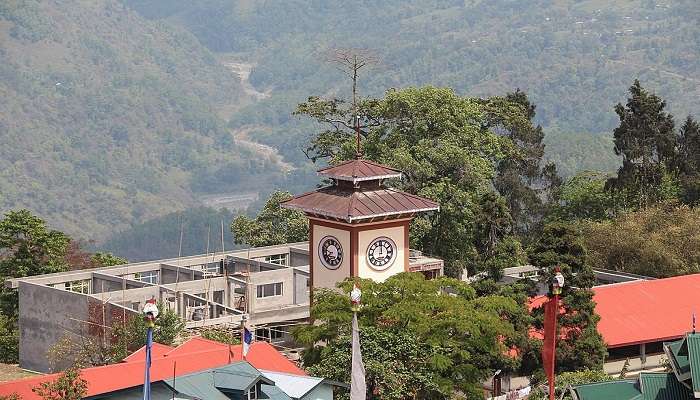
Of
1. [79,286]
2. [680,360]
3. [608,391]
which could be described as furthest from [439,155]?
[680,360]

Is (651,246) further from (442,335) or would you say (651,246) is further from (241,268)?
(442,335)

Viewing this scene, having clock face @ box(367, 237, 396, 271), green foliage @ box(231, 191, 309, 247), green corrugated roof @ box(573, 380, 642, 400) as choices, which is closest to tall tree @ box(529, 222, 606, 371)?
clock face @ box(367, 237, 396, 271)

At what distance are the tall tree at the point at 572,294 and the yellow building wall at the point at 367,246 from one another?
4.82 meters

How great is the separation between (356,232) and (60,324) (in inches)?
567

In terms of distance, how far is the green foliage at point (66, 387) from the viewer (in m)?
39.8

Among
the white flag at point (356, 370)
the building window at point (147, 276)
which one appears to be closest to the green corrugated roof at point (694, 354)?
the white flag at point (356, 370)

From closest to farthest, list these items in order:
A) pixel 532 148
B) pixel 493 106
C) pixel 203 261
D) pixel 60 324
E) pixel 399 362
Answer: pixel 399 362 → pixel 60 324 → pixel 203 261 → pixel 493 106 → pixel 532 148

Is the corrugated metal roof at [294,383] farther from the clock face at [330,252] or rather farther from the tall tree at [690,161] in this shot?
the tall tree at [690,161]

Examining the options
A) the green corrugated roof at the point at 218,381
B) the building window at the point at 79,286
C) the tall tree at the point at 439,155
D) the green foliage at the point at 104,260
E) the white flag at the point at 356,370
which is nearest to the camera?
the white flag at the point at 356,370

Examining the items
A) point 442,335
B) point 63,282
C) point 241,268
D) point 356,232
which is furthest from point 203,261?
point 442,335

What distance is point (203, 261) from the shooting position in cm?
7100

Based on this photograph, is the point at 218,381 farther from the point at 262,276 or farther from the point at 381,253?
the point at 262,276

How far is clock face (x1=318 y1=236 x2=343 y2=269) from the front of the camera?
5512 cm

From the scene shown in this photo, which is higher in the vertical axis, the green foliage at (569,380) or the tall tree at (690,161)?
the tall tree at (690,161)
